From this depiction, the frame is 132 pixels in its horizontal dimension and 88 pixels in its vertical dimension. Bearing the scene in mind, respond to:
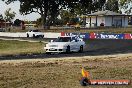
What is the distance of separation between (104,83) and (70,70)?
542 cm

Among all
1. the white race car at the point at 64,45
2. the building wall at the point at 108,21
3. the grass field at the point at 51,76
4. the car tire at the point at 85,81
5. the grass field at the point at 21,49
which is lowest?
the grass field at the point at 21,49

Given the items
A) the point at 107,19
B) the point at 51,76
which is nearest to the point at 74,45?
the point at 51,76

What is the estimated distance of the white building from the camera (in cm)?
10769

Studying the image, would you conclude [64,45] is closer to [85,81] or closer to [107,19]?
[85,81]

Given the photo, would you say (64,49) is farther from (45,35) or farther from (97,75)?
(45,35)

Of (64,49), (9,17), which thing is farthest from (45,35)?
(9,17)

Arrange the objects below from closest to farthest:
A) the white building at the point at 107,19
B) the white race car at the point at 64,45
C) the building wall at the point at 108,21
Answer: the white race car at the point at 64,45
the white building at the point at 107,19
the building wall at the point at 108,21

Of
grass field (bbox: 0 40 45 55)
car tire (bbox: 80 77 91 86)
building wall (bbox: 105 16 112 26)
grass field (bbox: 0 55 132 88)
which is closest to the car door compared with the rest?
grass field (bbox: 0 40 45 55)

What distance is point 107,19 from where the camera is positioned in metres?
109

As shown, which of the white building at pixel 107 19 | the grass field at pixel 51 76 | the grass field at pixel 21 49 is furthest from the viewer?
the white building at pixel 107 19

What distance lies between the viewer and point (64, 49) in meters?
30.4

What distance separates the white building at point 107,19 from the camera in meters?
108

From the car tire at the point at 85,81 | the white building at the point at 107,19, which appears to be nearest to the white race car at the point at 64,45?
the car tire at the point at 85,81

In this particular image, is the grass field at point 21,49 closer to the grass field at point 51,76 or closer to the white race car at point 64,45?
the white race car at point 64,45
